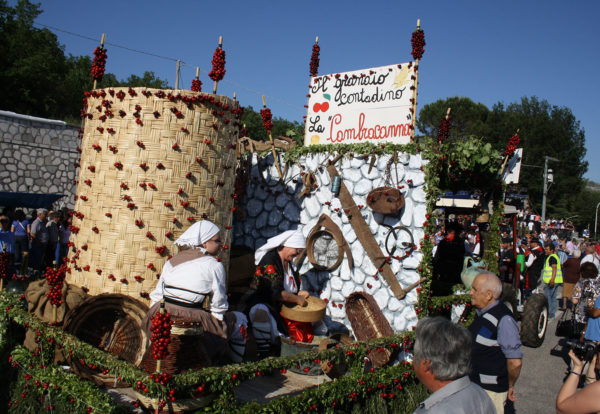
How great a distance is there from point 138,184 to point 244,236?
9.62 feet

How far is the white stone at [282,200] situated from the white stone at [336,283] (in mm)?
1499

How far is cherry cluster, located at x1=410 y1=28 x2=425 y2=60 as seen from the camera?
20.4 feet

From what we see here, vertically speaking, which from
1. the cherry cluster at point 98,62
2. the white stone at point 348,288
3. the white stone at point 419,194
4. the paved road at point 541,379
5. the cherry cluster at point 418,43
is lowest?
the paved road at point 541,379

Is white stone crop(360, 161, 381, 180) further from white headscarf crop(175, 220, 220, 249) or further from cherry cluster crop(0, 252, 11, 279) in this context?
cherry cluster crop(0, 252, 11, 279)

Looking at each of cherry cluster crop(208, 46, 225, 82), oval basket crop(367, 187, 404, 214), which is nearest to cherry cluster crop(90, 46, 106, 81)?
cherry cluster crop(208, 46, 225, 82)

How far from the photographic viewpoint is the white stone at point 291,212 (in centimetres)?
731

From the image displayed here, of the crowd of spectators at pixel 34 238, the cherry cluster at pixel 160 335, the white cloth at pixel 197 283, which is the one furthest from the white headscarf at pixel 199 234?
the crowd of spectators at pixel 34 238

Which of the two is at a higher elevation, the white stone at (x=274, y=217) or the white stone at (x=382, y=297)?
the white stone at (x=274, y=217)

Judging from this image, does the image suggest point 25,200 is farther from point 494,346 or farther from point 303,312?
point 494,346

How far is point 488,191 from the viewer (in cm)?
803

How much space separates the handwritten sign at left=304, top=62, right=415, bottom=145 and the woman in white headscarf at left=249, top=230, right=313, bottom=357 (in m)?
1.95

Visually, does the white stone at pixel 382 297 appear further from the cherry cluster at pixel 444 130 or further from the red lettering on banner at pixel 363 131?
the cherry cluster at pixel 444 130

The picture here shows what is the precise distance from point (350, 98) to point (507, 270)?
18.7 feet

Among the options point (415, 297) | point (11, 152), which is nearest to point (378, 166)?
point (415, 297)
